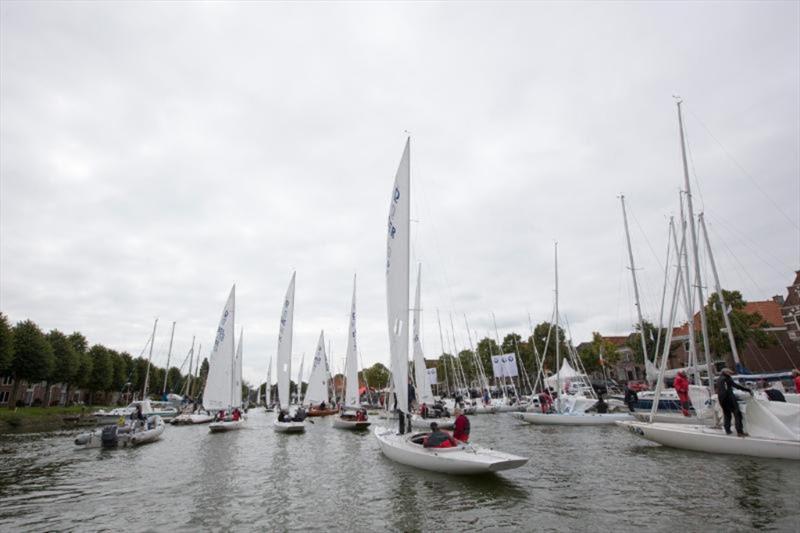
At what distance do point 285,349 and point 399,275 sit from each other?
2546cm

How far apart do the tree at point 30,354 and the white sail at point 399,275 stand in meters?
54.6

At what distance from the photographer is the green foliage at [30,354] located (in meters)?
51.0

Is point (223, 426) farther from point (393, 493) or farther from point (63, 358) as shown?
point (63, 358)

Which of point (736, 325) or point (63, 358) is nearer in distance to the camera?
point (736, 325)

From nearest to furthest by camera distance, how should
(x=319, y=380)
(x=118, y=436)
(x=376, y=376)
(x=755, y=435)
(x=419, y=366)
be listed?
(x=755, y=435)
(x=118, y=436)
(x=419, y=366)
(x=319, y=380)
(x=376, y=376)

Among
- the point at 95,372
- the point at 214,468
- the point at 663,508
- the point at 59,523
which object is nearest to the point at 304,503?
the point at 59,523

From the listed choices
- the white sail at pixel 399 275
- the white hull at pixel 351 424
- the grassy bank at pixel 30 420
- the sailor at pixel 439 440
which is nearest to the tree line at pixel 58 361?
the grassy bank at pixel 30 420

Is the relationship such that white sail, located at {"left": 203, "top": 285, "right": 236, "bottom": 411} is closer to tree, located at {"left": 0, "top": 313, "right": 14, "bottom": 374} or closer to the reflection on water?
the reflection on water

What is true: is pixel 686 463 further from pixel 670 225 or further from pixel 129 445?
pixel 129 445

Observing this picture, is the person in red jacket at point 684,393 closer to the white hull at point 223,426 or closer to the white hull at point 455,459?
the white hull at point 455,459

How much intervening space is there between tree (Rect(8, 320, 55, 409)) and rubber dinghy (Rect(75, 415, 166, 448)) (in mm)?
34603

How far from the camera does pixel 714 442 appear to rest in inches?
647

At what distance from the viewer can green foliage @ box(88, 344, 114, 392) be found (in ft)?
228

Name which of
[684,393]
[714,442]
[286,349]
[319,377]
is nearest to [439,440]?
[714,442]
